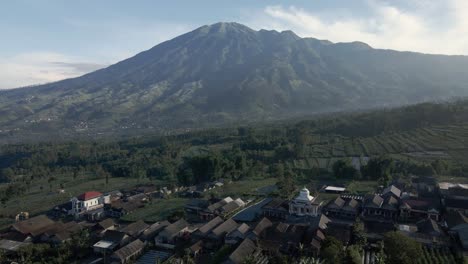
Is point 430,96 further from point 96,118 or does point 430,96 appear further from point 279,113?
point 96,118

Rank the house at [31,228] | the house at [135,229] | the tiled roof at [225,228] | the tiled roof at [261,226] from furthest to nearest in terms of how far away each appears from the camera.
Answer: the house at [31,228] < the house at [135,229] < the tiled roof at [225,228] < the tiled roof at [261,226]

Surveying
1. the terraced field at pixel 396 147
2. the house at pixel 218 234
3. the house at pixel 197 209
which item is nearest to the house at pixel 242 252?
the house at pixel 218 234

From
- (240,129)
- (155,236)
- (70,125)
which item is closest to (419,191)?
(155,236)

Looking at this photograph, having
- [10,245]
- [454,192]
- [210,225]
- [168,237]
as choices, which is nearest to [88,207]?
[10,245]

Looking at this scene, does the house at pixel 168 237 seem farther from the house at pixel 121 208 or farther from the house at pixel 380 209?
the house at pixel 380 209

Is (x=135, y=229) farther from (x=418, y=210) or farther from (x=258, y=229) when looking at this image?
(x=418, y=210)

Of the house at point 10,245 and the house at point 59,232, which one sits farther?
the house at point 59,232
